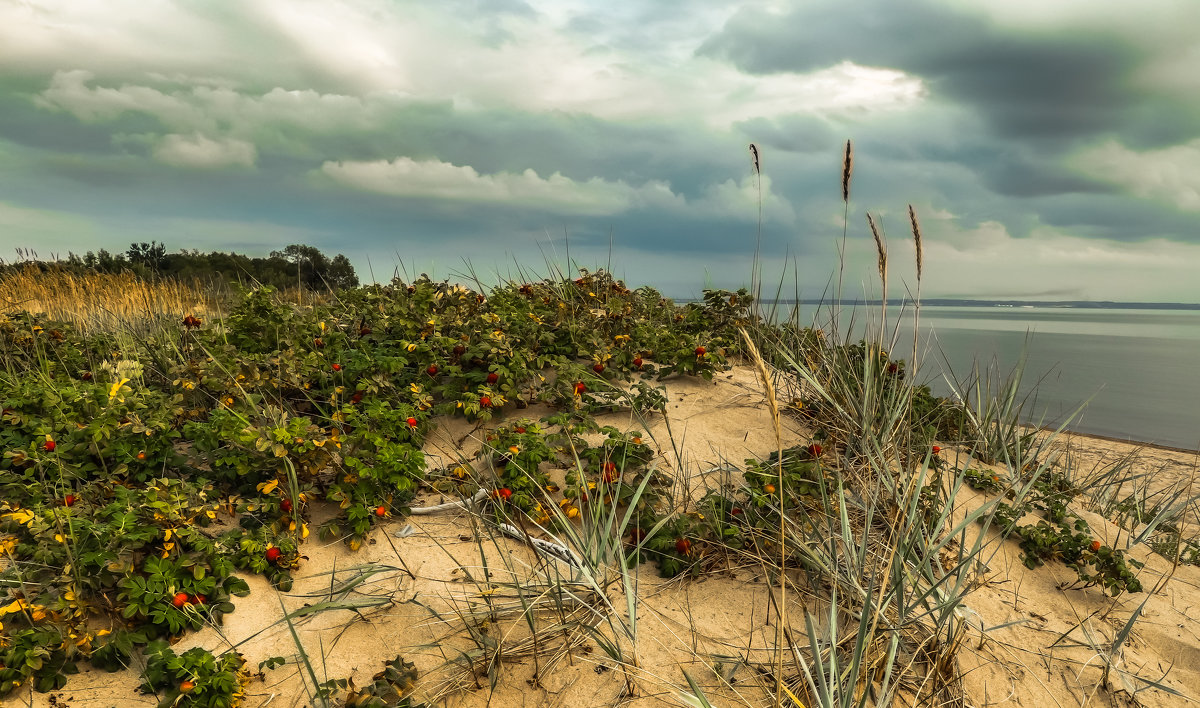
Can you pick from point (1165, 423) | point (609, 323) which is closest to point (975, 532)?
point (609, 323)

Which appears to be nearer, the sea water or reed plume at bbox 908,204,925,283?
reed plume at bbox 908,204,925,283

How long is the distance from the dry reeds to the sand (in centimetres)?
556

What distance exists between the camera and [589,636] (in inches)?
107

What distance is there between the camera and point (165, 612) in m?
2.74

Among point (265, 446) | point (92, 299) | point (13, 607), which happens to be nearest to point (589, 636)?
point (265, 446)

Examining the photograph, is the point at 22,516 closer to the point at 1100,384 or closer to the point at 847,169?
the point at 847,169

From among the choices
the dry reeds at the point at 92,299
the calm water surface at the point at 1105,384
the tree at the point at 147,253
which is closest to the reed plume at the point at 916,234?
the calm water surface at the point at 1105,384

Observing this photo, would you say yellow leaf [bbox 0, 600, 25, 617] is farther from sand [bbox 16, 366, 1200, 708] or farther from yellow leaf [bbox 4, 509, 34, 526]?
yellow leaf [bbox 4, 509, 34, 526]

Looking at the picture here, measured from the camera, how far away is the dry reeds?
7.90m

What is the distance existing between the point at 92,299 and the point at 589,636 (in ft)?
31.1

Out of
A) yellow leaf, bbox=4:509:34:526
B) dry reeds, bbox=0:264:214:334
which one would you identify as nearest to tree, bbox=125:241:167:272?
dry reeds, bbox=0:264:214:334

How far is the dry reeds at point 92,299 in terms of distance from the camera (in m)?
7.90

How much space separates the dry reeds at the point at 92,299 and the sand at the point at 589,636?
5.56m

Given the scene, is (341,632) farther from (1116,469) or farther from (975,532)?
(1116,469)
